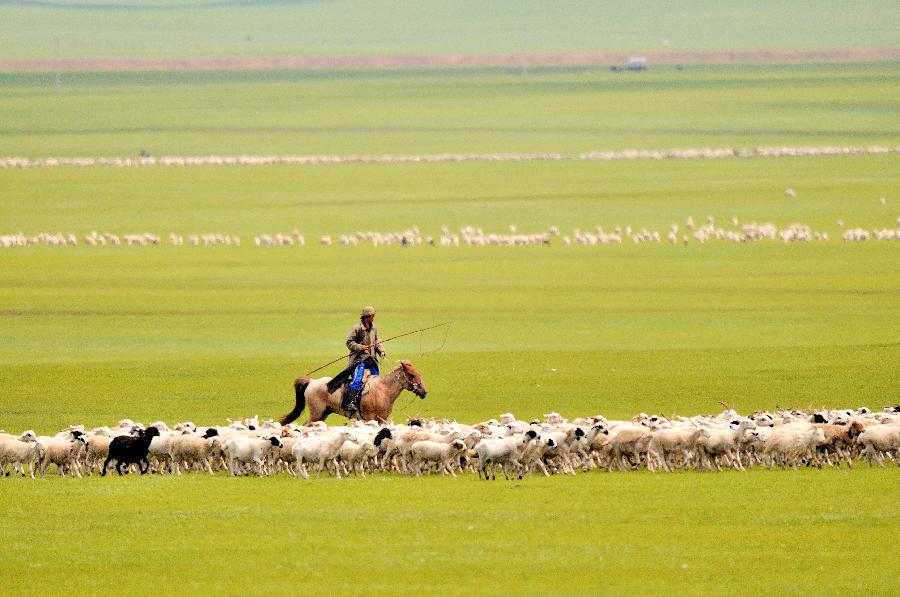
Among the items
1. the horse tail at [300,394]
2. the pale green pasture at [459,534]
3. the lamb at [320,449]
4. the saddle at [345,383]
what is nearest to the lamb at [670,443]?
the pale green pasture at [459,534]

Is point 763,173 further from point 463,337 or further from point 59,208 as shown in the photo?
point 463,337

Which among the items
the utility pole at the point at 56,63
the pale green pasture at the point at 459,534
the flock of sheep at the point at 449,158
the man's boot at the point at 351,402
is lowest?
the pale green pasture at the point at 459,534

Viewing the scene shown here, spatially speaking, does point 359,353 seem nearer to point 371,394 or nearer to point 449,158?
point 371,394

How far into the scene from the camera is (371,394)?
21047mm

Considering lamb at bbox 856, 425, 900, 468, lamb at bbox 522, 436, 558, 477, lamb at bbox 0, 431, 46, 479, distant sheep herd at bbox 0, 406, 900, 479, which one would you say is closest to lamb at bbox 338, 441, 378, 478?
distant sheep herd at bbox 0, 406, 900, 479

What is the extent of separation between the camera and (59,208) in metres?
69.9

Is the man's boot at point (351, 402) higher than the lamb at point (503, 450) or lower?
higher

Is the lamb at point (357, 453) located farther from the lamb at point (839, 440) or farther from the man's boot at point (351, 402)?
the lamb at point (839, 440)

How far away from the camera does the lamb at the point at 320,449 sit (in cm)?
1778

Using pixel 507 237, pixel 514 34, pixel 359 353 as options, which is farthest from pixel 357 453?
pixel 514 34

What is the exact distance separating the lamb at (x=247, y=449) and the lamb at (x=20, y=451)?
6.26 feet

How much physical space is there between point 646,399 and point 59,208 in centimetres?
4879

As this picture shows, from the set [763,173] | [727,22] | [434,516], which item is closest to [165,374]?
[434,516]

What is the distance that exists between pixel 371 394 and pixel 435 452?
3.43 metres
